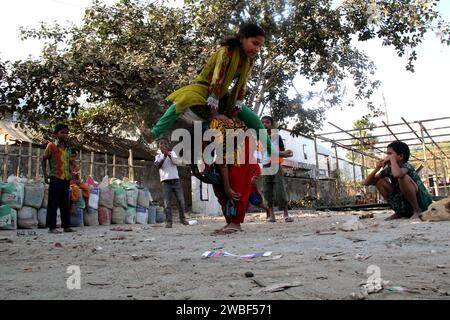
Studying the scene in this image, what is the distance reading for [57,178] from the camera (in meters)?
5.66

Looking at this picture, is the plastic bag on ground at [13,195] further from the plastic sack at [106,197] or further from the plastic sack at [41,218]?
the plastic sack at [106,197]

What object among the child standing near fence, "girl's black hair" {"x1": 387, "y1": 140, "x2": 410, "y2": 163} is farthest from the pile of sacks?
"girl's black hair" {"x1": 387, "y1": 140, "x2": 410, "y2": 163}

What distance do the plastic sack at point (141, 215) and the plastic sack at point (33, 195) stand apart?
6.98ft

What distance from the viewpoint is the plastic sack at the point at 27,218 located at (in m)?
6.50

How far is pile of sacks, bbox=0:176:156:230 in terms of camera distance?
6375 mm

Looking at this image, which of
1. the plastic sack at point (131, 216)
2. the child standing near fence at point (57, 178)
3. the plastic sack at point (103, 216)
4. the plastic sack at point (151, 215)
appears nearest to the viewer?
the child standing near fence at point (57, 178)

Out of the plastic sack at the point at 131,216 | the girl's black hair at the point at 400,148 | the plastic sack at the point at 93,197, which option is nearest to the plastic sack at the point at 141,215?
the plastic sack at the point at 131,216

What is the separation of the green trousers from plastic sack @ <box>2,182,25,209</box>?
148 inches

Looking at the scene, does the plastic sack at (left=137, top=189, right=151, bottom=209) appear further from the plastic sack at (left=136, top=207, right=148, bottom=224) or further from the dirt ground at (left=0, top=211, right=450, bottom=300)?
the dirt ground at (left=0, top=211, right=450, bottom=300)

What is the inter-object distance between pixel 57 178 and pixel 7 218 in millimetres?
1306

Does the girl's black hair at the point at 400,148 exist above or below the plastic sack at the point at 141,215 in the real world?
above
